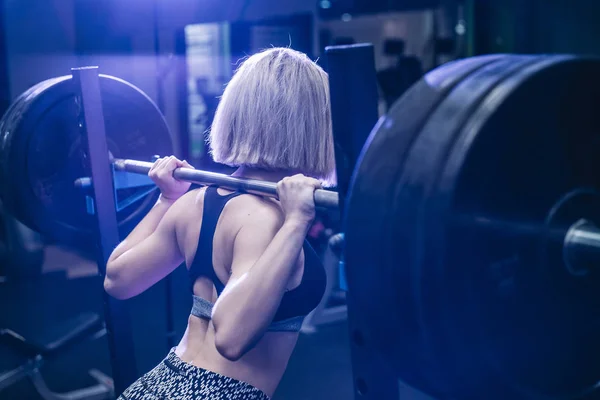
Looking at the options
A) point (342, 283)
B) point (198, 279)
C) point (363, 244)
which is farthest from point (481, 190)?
point (198, 279)

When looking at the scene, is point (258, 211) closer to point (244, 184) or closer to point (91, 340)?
point (244, 184)

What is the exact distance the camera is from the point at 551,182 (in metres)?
0.85

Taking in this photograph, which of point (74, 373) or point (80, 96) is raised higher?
point (80, 96)

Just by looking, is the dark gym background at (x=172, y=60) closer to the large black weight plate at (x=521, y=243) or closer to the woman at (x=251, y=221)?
the woman at (x=251, y=221)

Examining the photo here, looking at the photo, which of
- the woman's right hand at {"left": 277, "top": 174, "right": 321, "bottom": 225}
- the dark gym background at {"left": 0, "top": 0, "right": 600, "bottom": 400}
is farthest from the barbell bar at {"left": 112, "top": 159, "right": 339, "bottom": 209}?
the dark gym background at {"left": 0, "top": 0, "right": 600, "bottom": 400}

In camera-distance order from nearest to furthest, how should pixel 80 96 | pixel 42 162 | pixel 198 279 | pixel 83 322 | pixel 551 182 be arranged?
1. pixel 551 182
2. pixel 198 279
3. pixel 80 96
4. pixel 42 162
5. pixel 83 322

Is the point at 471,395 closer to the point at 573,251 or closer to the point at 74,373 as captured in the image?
the point at 573,251

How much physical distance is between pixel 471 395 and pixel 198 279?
64cm

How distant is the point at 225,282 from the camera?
47.8 inches

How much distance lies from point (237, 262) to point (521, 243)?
0.50m

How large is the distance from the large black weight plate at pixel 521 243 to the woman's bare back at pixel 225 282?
46cm

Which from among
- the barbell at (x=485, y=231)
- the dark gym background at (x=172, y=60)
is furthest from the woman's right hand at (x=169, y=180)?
the dark gym background at (x=172, y=60)

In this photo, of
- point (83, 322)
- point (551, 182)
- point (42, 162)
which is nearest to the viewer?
point (551, 182)

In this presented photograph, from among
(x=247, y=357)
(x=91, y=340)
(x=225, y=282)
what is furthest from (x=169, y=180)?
(x=91, y=340)
